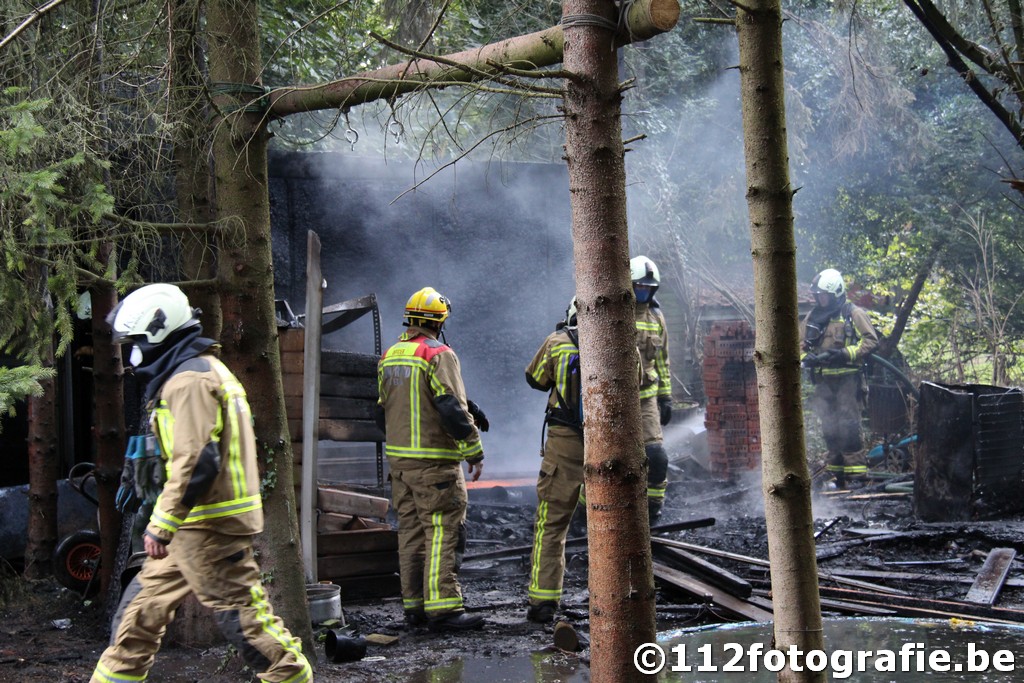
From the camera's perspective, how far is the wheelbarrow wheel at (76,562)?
24.1ft

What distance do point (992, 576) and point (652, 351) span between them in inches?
115

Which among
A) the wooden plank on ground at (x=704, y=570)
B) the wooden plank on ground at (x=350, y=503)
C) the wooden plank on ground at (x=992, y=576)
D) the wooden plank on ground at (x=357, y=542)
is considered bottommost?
the wooden plank on ground at (x=992, y=576)

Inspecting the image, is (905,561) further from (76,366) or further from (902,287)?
(902,287)

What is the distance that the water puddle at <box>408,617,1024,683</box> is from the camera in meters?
4.88

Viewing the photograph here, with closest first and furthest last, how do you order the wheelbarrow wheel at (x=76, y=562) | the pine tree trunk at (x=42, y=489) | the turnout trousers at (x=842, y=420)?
the wheelbarrow wheel at (x=76, y=562) < the pine tree trunk at (x=42, y=489) < the turnout trousers at (x=842, y=420)

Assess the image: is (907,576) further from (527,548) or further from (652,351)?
(527,548)

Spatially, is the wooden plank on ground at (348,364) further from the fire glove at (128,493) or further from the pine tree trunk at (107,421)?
the fire glove at (128,493)

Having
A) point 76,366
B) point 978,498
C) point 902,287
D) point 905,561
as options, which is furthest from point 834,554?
point 902,287

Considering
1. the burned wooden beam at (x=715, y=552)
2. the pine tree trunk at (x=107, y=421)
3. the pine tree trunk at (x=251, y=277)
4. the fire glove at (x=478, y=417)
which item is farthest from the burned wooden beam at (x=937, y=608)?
the pine tree trunk at (x=107, y=421)

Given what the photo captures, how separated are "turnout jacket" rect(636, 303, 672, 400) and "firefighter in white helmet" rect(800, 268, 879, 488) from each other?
392cm

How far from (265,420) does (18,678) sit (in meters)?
1.93

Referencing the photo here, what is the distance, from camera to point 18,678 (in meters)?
5.42

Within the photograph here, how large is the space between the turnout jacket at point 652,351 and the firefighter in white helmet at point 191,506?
3.90m

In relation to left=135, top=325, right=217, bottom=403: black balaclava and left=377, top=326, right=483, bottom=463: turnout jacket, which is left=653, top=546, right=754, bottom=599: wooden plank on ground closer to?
left=377, top=326, right=483, bottom=463: turnout jacket
